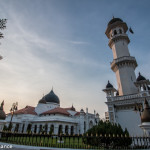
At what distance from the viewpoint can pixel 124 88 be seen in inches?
802

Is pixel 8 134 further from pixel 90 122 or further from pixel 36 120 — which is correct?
pixel 90 122

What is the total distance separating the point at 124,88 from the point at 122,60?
5.13 meters

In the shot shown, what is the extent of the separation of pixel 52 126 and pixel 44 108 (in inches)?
519

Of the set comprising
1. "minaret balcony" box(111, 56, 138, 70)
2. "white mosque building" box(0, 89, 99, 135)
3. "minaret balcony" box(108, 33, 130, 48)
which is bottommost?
"white mosque building" box(0, 89, 99, 135)

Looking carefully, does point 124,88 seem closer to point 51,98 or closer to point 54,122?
point 54,122

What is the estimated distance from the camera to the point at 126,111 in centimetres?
1820

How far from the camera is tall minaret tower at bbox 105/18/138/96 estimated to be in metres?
20.5

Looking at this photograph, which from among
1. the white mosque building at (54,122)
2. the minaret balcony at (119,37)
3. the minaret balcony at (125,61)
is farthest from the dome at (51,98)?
the minaret balcony at (119,37)

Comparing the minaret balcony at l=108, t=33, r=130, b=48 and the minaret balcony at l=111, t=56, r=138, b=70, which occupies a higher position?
the minaret balcony at l=108, t=33, r=130, b=48

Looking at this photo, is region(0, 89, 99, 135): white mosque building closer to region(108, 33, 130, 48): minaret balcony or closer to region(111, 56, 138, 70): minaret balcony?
region(111, 56, 138, 70): minaret balcony

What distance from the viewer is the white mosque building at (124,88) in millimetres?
17198

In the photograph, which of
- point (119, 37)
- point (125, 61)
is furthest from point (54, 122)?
point (119, 37)

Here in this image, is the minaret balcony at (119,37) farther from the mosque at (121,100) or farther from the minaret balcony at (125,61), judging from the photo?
the minaret balcony at (125,61)

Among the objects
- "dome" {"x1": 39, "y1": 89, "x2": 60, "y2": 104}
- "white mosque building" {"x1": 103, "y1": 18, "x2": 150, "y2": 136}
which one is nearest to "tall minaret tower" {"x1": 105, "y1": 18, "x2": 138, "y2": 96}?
"white mosque building" {"x1": 103, "y1": 18, "x2": 150, "y2": 136}
